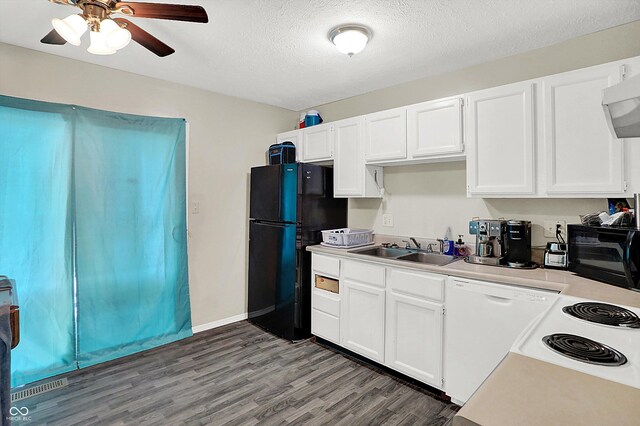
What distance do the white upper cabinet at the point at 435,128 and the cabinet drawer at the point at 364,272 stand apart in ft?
3.19

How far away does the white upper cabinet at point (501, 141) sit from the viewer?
2.18 meters

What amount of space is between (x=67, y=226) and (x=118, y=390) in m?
1.32

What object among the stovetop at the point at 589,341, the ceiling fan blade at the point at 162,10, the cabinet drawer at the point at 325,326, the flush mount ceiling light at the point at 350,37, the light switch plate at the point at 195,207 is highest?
the flush mount ceiling light at the point at 350,37

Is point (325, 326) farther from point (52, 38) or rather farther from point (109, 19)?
point (52, 38)

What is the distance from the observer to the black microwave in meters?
1.63

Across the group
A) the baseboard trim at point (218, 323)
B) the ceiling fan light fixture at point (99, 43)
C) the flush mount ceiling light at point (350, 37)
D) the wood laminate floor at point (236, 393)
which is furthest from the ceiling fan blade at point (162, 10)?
the baseboard trim at point (218, 323)

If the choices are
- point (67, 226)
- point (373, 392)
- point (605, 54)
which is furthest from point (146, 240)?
point (605, 54)

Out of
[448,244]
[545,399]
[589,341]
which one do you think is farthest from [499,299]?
[545,399]

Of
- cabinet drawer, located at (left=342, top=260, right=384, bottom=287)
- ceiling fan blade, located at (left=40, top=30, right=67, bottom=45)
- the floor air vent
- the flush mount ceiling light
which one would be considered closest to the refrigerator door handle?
cabinet drawer, located at (left=342, top=260, right=384, bottom=287)

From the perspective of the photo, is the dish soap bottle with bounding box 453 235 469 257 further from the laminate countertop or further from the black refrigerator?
the laminate countertop

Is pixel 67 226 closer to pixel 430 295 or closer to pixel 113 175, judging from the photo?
pixel 113 175

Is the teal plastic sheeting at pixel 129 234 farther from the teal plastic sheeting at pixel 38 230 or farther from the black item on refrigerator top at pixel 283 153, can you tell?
the black item on refrigerator top at pixel 283 153

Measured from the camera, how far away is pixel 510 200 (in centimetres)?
255

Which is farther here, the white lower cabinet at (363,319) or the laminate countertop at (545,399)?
the white lower cabinet at (363,319)
